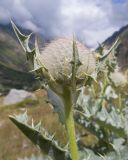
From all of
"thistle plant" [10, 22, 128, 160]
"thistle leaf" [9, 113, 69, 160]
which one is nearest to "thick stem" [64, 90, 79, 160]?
"thistle plant" [10, 22, 128, 160]

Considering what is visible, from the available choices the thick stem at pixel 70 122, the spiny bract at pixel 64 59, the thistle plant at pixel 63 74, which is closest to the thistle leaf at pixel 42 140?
the thistle plant at pixel 63 74

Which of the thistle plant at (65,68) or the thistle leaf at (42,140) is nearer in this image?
the thistle plant at (65,68)

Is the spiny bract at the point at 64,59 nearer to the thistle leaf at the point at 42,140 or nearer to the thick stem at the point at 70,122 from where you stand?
the thick stem at the point at 70,122

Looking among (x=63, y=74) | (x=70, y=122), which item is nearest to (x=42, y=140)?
(x=70, y=122)

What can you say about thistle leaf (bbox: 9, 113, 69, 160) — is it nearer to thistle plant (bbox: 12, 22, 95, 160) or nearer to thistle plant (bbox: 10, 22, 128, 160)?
thistle plant (bbox: 10, 22, 128, 160)

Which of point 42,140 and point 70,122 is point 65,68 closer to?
point 70,122

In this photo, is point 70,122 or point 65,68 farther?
point 70,122

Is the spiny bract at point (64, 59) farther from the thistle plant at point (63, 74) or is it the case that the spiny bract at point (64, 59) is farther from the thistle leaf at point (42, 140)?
the thistle leaf at point (42, 140)

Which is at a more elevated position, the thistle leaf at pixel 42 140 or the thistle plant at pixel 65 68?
the thistle plant at pixel 65 68
